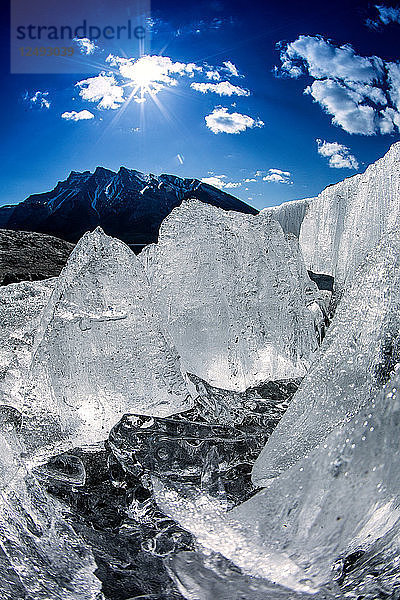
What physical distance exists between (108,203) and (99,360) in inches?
3269

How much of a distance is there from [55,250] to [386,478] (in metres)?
4.34

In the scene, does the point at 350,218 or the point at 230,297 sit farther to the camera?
the point at 350,218

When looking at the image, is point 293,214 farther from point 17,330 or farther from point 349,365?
point 349,365

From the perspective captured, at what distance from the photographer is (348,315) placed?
1130 mm

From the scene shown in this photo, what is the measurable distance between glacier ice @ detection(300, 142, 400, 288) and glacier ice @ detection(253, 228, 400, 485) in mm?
214

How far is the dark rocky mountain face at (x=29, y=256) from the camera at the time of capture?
368 centimetres

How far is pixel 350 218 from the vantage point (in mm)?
2143

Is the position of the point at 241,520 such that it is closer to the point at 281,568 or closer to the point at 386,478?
the point at 281,568

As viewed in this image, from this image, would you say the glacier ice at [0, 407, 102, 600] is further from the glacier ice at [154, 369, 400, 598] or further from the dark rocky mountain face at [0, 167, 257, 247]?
the dark rocky mountain face at [0, 167, 257, 247]

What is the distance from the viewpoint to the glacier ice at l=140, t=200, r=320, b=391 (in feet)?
5.55

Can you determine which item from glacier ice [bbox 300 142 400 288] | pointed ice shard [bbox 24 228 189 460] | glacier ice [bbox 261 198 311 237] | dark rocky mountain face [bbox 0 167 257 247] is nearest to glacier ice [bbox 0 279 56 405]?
pointed ice shard [bbox 24 228 189 460]

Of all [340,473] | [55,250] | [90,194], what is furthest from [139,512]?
[90,194]

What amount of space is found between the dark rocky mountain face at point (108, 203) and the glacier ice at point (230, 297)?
60.3 metres

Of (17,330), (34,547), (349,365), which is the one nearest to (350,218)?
(349,365)
